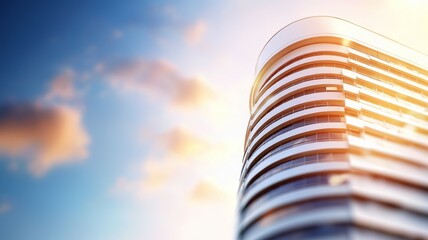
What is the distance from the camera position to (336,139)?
1070 inches

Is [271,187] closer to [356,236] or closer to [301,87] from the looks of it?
[356,236]

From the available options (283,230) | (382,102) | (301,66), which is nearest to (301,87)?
(301,66)

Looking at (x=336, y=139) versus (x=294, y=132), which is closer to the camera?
(x=336, y=139)

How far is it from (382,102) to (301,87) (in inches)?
321

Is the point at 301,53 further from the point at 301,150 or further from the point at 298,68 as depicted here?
the point at 301,150

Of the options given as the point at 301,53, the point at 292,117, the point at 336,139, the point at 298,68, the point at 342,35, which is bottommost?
the point at 336,139

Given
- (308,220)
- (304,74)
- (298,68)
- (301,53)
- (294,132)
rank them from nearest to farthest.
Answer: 1. (308,220)
2. (294,132)
3. (304,74)
4. (298,68)
5. (301,53)

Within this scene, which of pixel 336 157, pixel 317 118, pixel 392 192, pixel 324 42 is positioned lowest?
pixel 392 192

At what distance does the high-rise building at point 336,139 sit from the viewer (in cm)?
2178

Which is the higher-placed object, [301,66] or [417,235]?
[301,66]

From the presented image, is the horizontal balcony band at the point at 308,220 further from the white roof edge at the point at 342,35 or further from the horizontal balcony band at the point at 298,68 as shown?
the white roof edge at the point at 342,35

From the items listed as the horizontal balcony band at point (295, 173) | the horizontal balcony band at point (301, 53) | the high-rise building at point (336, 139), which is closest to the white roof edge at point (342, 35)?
the high-rise building at point (336, 139)

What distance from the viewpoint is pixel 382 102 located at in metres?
31.0

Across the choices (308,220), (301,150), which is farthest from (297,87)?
(308,220)
